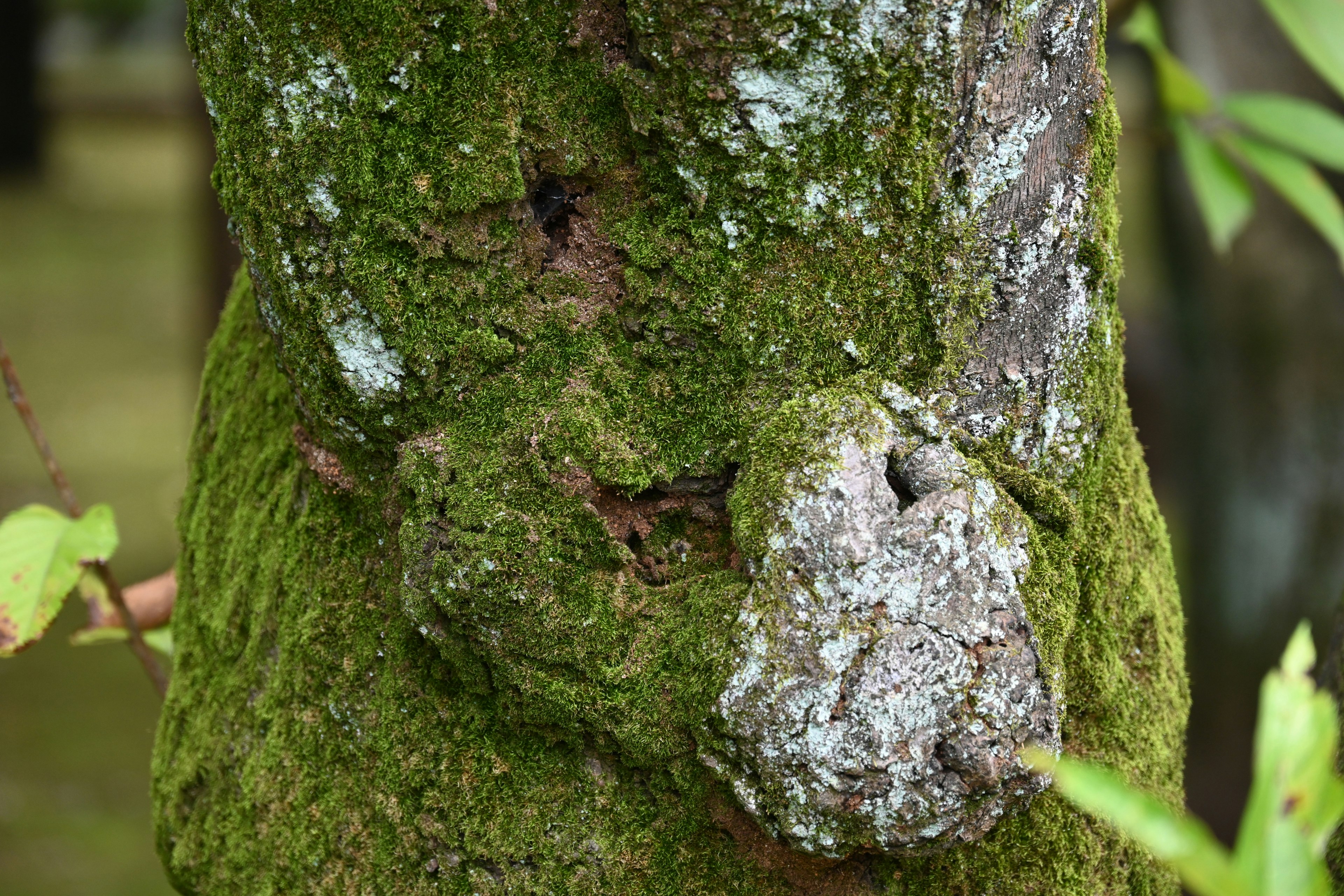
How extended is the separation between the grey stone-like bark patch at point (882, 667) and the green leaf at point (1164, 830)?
44 cm

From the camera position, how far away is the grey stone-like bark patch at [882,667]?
1092 millimetres

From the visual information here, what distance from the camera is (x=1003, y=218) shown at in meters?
1.17

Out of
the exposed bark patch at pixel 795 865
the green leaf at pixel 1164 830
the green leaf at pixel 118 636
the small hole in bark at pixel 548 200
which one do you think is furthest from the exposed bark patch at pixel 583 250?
the green leaf at pixel 118 636

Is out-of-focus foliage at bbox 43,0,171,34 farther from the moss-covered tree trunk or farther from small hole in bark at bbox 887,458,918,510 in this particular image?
small hole in bark at bbox 887,458,918,510

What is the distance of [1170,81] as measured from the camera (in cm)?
224

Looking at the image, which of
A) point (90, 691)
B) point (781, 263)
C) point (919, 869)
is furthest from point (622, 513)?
point (90, 691)

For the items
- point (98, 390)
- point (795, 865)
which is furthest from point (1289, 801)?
point (98, 390)

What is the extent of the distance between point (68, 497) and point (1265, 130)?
228 cm

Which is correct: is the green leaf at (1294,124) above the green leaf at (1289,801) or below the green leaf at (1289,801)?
above

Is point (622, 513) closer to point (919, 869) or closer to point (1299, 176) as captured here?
point (919, 869)

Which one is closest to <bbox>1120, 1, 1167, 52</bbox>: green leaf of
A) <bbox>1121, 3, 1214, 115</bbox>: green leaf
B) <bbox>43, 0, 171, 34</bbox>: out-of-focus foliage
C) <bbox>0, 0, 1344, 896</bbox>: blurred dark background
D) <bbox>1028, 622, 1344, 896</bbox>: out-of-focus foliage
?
<bbox>1121, 3, 1214, 115</bbox>: green leaf

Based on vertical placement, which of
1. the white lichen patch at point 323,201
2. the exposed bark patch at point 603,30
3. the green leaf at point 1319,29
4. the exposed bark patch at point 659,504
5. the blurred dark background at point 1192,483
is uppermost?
the exposed bark patch at point 603,30

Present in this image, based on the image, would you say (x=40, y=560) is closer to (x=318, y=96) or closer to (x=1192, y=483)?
(x=318, y=96)

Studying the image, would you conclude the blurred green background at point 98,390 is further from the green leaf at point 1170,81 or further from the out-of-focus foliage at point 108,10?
the green leaf at point 1170,81
